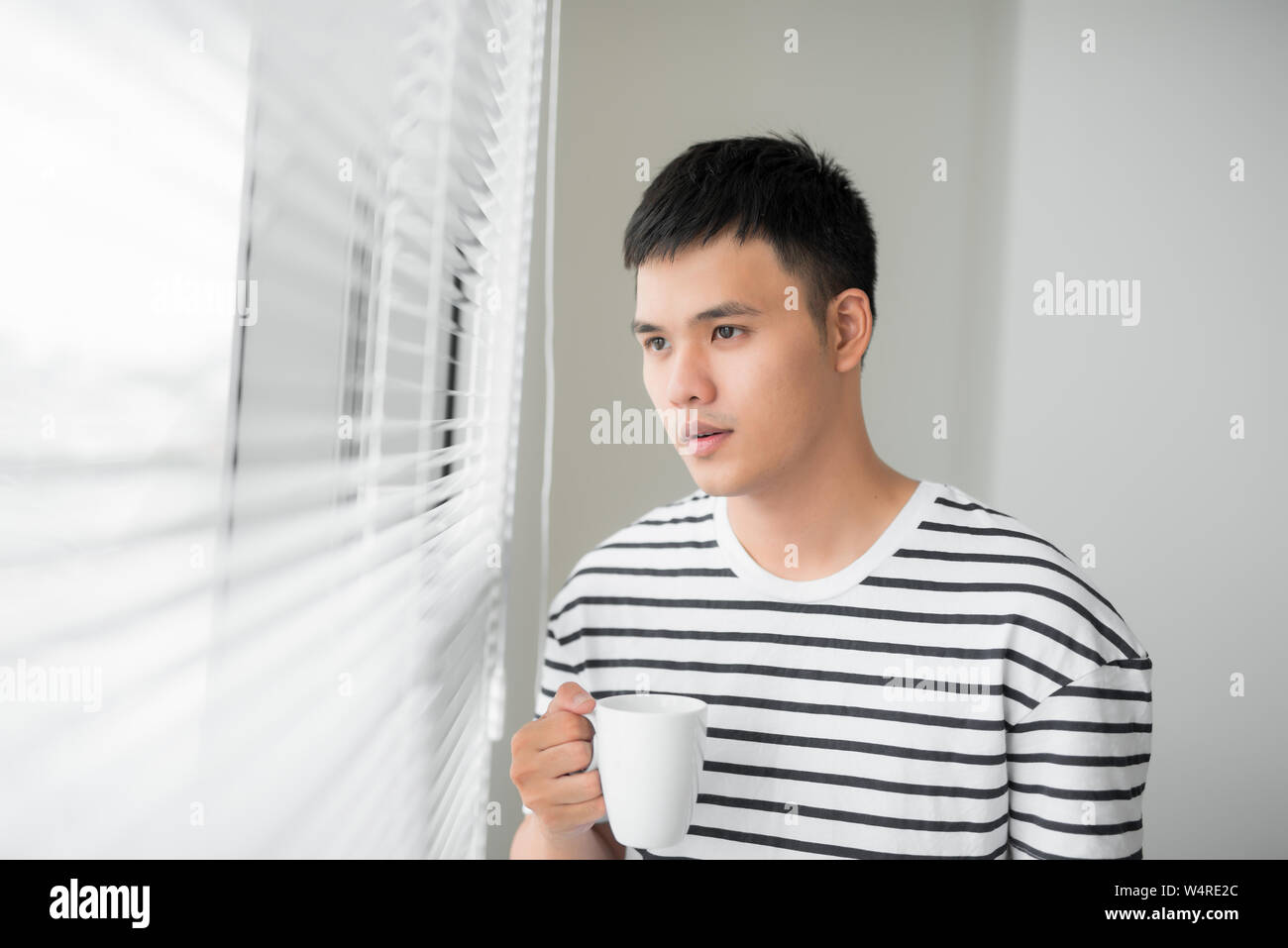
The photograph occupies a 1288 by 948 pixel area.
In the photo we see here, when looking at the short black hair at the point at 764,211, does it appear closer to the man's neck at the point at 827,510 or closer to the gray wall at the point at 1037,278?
the man's neck at the point at 827,510

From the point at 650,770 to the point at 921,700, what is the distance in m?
0.30

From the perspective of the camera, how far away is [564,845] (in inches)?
25.8

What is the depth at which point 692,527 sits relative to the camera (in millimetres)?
833

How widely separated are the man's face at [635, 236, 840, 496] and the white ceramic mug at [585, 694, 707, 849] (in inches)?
10.7

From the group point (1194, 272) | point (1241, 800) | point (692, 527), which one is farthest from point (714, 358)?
point (1241, 800)

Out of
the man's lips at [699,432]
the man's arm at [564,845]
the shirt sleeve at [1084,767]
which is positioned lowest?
the man's arm at [564,845]

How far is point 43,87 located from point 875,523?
26.2 inches

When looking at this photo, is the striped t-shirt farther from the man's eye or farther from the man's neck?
the man's eye

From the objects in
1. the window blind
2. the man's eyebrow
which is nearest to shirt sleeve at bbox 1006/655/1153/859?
the man's eyebrow

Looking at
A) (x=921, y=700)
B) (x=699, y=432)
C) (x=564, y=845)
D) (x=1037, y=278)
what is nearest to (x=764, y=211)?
(x=699, y=432)

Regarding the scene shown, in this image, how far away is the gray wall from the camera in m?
1.18

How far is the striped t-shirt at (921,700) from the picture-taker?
0.67m

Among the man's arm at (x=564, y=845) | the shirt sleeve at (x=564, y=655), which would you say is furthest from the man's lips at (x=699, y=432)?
the man's arm at (x=564, y=845)
